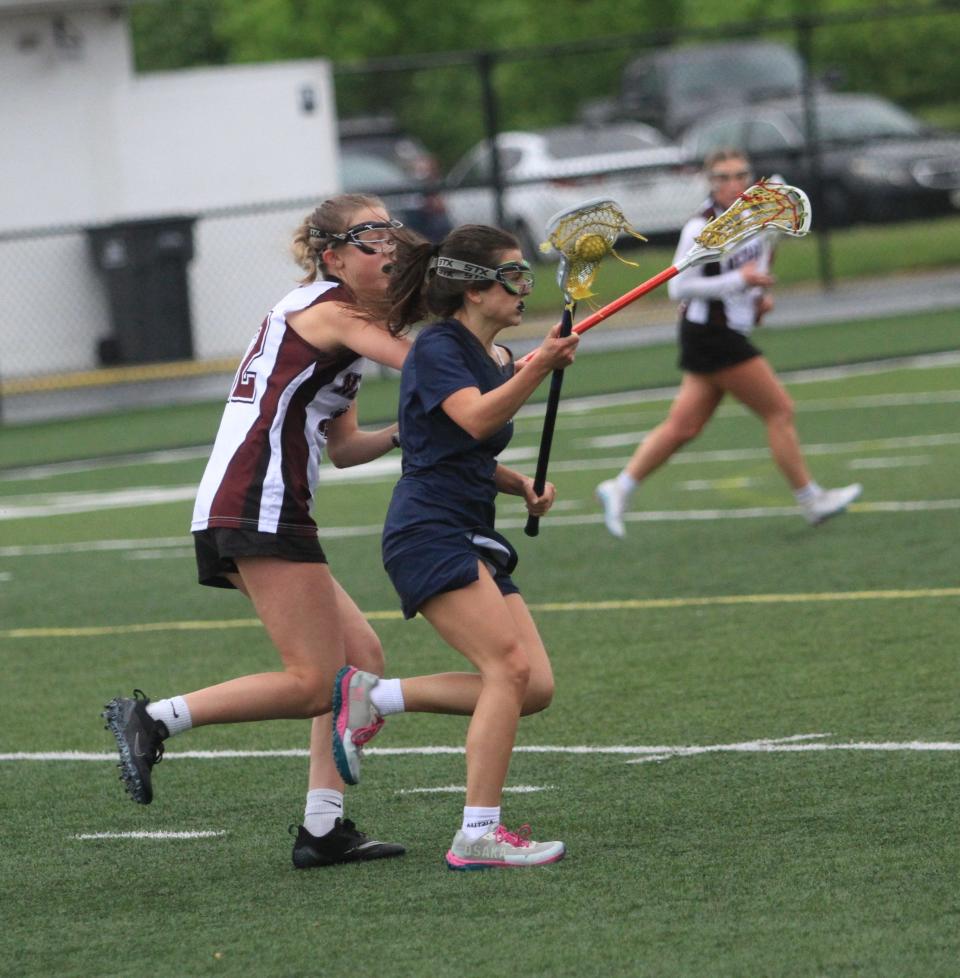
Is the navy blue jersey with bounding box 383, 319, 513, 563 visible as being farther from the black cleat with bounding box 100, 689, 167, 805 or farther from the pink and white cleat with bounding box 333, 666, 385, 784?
the black cleat with bounding box 100, 689, 167, 805

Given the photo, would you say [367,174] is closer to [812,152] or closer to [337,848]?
[812,152]

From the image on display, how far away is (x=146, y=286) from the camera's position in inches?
866

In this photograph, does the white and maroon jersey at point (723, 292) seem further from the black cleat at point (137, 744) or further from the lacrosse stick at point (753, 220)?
the black cleat at point (137, 744)

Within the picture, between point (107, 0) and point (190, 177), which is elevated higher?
point (107, 0)

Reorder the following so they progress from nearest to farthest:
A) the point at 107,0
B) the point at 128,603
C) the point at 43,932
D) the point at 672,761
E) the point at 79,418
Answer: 1. the point at 43,932
2. the point at 672,761
3. the point at 128,603
4. the point at 79,418
5. the point at 107,0

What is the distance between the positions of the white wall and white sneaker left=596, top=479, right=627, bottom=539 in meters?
11.8

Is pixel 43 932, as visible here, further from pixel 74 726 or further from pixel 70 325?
pixel 70 325

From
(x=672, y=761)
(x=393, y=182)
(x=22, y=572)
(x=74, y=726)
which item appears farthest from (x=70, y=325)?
(x=672, y=761)

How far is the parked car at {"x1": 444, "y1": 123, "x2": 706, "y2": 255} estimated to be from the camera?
25.7 meters

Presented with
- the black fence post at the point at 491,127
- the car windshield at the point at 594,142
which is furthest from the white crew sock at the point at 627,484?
the car windshield at the point at 594,142

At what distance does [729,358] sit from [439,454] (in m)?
5.47

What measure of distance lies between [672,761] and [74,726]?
240 centimetres

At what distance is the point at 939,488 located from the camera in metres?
11.8

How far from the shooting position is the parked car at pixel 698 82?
3173 centimetres
